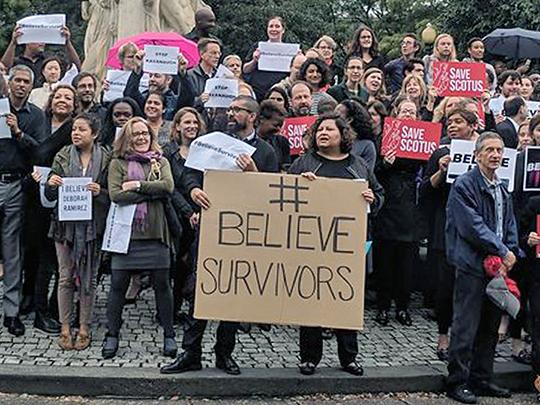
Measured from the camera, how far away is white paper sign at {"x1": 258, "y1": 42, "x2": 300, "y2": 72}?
11.4 metres

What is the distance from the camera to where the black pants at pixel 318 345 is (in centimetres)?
761

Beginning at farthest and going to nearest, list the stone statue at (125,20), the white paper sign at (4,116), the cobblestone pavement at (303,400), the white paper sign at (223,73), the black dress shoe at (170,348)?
the stone statue at (125,20), the white paper sign at (223,73), the white paper sign at (4,116), the black dress shoe at (170,348), the cobblestone pavement at (303,400)

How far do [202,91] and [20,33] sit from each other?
218cm

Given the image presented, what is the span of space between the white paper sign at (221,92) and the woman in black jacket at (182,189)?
0.98 metres

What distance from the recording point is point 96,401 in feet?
23.5

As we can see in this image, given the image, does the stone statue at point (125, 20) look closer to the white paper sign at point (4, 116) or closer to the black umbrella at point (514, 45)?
the black umbrella at point (514, 45)

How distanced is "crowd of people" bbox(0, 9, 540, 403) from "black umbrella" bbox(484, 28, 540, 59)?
7727mm

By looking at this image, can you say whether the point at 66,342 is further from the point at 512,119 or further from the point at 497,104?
the point at 497,104

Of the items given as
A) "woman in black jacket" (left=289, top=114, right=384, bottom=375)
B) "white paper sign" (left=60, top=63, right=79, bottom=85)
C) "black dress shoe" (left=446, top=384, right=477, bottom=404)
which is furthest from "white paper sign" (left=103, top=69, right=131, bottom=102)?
"black dress shoe" (left=446, top=384, right=477, bottom=404)

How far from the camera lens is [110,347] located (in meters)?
7.81

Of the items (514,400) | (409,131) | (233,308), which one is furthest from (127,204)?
(514,400)

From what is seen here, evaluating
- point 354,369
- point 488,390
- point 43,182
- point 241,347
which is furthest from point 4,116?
point 488,390

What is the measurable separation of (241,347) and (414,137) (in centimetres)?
268

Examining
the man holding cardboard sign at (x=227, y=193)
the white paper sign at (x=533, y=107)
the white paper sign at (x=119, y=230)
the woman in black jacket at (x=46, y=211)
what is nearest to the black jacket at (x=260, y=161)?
the man holding cardboard sign at (x=227, y=193)
